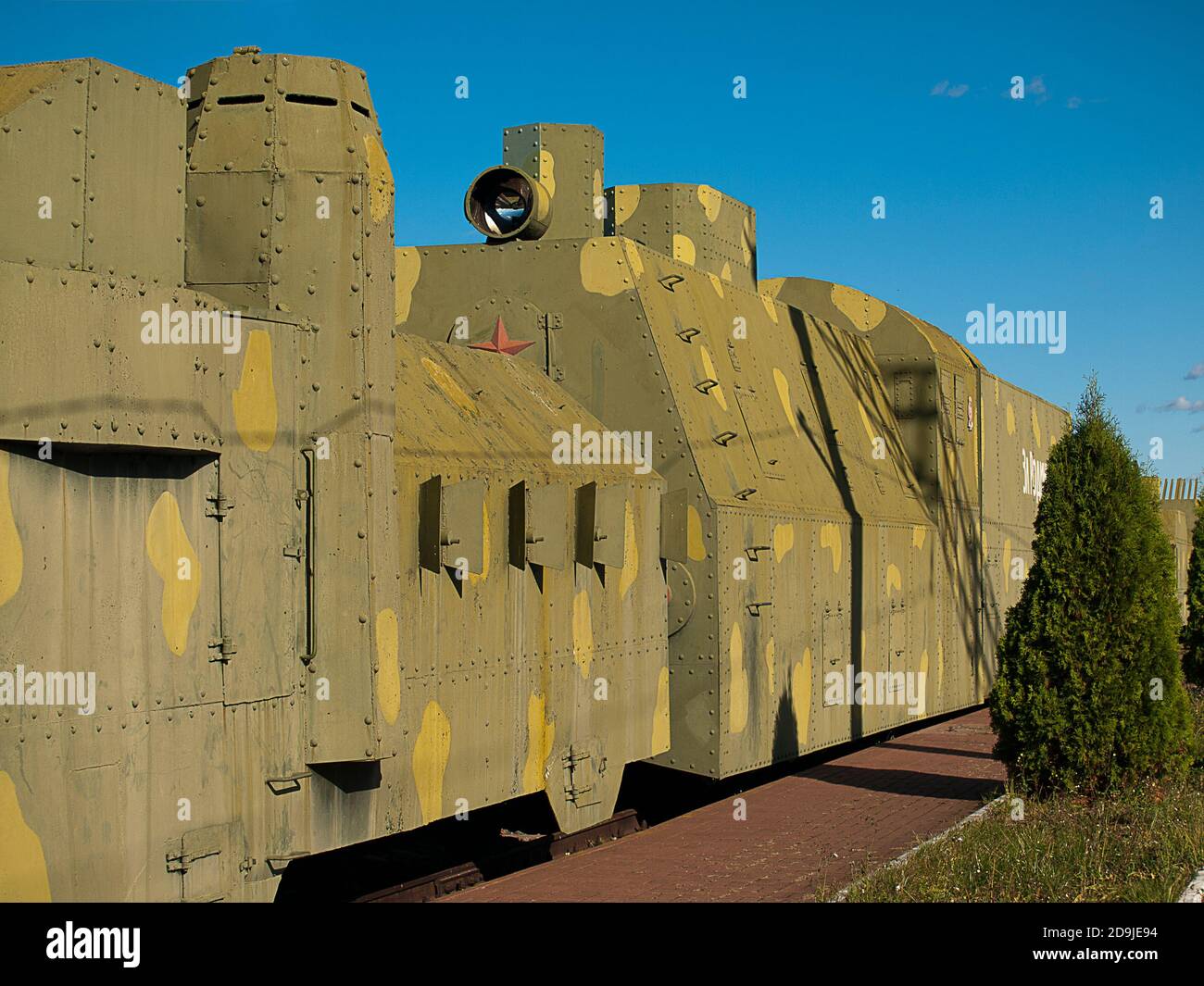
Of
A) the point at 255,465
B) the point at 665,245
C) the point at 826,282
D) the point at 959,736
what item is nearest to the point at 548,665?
the point at 255,465

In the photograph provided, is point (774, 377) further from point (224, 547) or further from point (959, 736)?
point (224, 547)

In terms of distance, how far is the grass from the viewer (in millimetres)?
6586

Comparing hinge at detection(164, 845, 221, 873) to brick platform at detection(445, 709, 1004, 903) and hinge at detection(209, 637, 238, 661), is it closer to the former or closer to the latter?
hinge at detection(209, 637, 238, 661)

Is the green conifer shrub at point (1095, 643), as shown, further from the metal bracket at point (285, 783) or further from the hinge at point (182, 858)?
the hinge at point (182, 858)

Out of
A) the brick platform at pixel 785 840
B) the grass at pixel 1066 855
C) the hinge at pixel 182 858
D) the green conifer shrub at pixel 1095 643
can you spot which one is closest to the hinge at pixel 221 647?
the hinge at pixel 182 858

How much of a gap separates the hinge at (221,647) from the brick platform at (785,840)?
70.1 inches

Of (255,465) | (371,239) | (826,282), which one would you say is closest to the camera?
(255,465)

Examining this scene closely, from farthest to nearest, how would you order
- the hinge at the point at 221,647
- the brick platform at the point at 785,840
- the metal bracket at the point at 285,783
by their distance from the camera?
the brick platform at the point at 785,840 → the metal bracket at the point at 285,783 → the hinge at the point at 221,647

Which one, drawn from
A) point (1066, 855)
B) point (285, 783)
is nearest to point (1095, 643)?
point (1066, 855)

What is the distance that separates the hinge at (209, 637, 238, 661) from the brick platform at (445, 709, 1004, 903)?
70.1 inches

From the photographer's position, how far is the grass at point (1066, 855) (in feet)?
21.6

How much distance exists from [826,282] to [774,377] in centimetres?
358

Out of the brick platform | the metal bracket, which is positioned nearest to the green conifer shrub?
the brick platform
